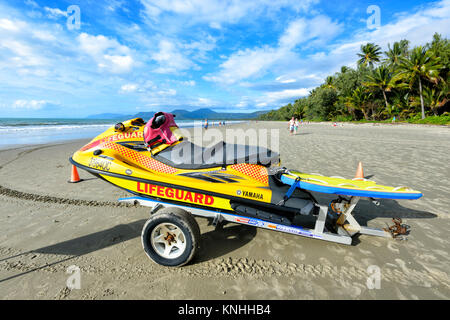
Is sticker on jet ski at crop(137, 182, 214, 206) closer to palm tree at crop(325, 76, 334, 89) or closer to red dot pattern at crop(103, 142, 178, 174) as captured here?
red dot pattern at crop(103, 142, 178, 174)

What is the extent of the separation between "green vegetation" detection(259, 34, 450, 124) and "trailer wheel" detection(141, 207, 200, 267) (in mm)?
33793

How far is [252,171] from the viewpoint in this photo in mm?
2896

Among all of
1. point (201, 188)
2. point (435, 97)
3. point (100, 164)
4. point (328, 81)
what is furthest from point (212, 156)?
point (328, 81)

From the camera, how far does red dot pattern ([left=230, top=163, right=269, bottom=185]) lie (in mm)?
Result: 2883

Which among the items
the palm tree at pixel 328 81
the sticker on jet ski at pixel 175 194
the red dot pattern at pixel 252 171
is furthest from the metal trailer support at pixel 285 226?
the palm tree at pixel 328 81

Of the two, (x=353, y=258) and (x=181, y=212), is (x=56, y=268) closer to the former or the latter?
(x=181, y=212)

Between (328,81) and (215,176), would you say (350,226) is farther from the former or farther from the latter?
(328,81)

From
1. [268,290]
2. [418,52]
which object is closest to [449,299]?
[268,290]

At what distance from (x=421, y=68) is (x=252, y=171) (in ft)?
126

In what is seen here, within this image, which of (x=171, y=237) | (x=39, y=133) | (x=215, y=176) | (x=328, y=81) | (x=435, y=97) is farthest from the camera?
(x=328, y=81)


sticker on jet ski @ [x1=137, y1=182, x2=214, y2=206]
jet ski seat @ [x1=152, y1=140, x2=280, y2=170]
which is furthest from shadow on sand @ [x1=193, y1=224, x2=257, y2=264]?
jet ski seat @ [x1=152, y1=140, x2=280, y2=170]

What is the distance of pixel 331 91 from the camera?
53219mm

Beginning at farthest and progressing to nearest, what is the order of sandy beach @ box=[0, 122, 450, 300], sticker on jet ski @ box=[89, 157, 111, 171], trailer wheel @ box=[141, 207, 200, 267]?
sticker on jet ski @ box=[89, 157, 111, 171], trailer wheel @ box=[141, 207, 200, 267], sandy beach @ box=[0, 122, 450, 300]
